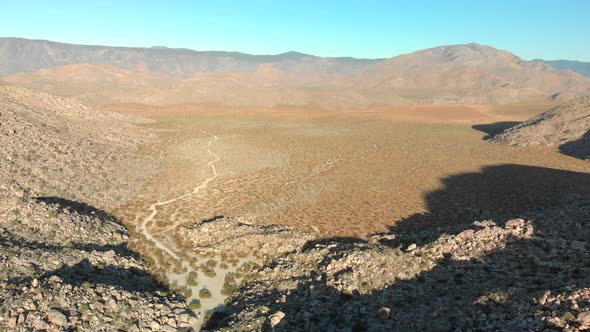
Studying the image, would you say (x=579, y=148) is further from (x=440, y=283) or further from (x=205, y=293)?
(x=205, y=293)

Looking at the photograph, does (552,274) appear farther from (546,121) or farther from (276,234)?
(546,121)

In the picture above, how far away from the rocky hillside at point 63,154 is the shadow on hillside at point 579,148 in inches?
2189

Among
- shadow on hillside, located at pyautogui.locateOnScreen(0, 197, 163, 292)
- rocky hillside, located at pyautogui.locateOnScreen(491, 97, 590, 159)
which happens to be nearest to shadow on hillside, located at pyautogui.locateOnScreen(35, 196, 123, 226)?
shadow on hillside, located at pyautogui.locateOnScreen(0, 197, 163, 292)

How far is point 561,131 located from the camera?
57.2 meters

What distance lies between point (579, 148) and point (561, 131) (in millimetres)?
8009

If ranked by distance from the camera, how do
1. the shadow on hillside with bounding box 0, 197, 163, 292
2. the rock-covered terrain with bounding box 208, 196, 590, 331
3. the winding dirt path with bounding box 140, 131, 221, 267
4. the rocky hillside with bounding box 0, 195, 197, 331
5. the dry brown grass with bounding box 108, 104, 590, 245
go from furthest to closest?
the dry brown grass with bounding box 108, 104, 590, 245 < the winding dirt path with bounding box 140, 131, 221, 267 < the shadow on hillside with bounding box 0, 197, 163, 292 < the rocky hillside with bounding box 0, 195, 197, 331 < the rock-covered terrain with bounding box 208, 196, 590, 331

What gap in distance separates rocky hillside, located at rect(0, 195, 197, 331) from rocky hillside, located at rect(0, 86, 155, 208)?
5.58 metres

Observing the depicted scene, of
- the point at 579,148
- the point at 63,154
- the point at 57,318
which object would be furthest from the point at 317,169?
the point at 579,148

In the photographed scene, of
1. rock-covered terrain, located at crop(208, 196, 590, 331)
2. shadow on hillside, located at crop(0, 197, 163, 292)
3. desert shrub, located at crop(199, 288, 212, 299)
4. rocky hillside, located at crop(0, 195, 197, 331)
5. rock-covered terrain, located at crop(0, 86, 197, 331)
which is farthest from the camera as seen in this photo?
desert shrub, located at crop(199, 288, 212, 299)

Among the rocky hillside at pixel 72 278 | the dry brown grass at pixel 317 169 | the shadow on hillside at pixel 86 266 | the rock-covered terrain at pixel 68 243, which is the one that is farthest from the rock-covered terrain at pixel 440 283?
the dry brown grass at pixel 317 169

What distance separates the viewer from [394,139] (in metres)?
64.8

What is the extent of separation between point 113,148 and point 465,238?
40.7m

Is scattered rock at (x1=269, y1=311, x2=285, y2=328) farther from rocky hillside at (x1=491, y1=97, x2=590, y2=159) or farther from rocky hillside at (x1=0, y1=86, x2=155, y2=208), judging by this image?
rocky hillside at (x1=491, y1=97, x2=590, y2=159)

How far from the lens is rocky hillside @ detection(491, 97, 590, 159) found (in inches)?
2055
